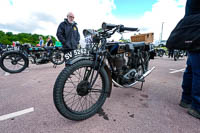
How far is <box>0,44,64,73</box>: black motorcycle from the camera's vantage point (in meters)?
3.72

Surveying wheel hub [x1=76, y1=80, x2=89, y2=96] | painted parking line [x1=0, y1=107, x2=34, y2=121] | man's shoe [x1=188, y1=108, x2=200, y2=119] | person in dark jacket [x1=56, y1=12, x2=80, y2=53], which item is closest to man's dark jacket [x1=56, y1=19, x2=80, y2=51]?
person in dark jacket [x1=56, y1=12, x2=80, y2=53]

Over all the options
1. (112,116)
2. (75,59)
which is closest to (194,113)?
(112,116)

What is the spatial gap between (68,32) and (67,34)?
0.22 ft

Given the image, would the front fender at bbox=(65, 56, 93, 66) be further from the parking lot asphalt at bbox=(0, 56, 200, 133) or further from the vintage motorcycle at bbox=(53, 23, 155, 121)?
the parking lot asphalt at bbox=(0, 56, 200, 133)

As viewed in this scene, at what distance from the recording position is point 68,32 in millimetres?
3166

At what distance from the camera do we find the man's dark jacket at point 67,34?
3104mm

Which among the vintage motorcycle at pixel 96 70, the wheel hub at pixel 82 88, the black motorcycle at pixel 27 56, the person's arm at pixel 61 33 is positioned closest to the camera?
the vintage motorcycle at pixel 96 70

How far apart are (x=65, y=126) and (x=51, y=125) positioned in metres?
0.16

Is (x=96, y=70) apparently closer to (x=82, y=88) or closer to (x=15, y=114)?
(x=82, y=88)

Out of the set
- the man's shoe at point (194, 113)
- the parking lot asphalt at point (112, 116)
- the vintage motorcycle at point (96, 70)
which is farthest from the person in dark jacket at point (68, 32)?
the man's shoe at point (194, 113)

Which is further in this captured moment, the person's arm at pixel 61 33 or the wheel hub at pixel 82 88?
the person's arm at pixel 61 33

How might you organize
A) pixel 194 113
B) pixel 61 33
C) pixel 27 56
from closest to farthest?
pixel 194 113
pixel 61 33
pixel 27 56

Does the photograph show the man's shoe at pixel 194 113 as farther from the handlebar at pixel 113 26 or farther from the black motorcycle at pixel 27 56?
the black motorcycle at pixel 27 56

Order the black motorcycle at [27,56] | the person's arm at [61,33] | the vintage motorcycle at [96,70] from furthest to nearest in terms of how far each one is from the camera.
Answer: the black motorcycle at [27,56] < the person's arm at [61,33] < the vintage motorcycle at [96,70]
